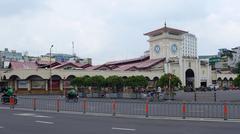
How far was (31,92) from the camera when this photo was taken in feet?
205

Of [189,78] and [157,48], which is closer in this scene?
[189,78]

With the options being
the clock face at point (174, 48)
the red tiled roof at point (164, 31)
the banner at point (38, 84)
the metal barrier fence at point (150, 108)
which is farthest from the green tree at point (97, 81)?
the clock face at point (174, 48)

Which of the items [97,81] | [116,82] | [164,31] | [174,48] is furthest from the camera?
[174,48]

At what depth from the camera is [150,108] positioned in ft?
68.2

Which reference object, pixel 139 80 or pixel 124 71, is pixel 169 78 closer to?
pixel 139 80

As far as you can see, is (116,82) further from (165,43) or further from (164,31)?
(164,31)

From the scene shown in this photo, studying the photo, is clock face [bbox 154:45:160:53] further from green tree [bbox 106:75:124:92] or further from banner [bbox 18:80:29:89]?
green tree [bbox 106:75:124:92]

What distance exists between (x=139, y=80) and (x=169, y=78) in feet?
19.7

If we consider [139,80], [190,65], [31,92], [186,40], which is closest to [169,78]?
[139,80]

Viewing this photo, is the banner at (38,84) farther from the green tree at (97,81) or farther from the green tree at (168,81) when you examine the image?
the green tree at (168,81)

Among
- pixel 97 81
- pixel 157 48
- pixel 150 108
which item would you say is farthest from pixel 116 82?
pixel 157 48

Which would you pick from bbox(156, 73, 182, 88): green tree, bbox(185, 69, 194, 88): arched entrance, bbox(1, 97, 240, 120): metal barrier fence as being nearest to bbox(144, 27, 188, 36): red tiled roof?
bbox(185, 69, 194, 88): arched entrance

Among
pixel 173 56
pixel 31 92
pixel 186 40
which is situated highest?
pixel 186 40

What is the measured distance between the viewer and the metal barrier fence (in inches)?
685
